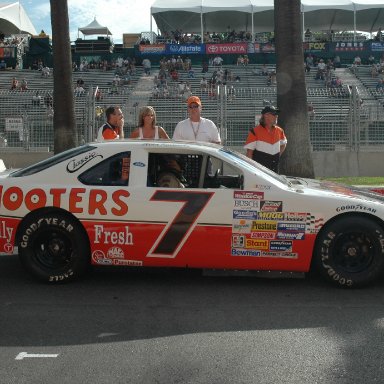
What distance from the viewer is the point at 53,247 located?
556 centimetres

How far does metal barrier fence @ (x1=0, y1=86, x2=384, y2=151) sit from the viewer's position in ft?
48.8

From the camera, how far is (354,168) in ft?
51.0

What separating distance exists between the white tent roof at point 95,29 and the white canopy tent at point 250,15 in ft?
14.0

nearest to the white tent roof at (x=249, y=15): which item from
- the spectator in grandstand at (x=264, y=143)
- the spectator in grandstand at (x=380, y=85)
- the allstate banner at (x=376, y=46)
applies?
the allstate banner at (x=376, y=46)

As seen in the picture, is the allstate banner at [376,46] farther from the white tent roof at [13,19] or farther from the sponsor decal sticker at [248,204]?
the sponsor decal sticker at [248,204]

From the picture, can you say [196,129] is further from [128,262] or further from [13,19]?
[13,19]

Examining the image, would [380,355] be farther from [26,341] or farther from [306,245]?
Answer: [26,341]

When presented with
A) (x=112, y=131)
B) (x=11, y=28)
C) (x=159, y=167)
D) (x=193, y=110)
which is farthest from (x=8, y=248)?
(x=11, y=28)

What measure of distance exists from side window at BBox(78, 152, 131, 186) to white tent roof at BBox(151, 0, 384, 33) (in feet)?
114

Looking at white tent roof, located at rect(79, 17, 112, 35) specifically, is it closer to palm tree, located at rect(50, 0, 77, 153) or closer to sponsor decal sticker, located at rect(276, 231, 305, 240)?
palm tree, located at rect(50, 0, 77, 153)

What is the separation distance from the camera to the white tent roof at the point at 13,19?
47188 millimetres

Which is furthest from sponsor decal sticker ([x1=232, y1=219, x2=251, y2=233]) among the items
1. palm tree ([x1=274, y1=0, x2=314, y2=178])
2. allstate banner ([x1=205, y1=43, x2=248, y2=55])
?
allstate banner ([x1=205, y1=43, x2=248, y2=55])

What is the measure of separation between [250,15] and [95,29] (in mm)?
12139

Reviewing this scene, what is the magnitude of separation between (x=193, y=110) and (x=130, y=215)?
2.81 metres
